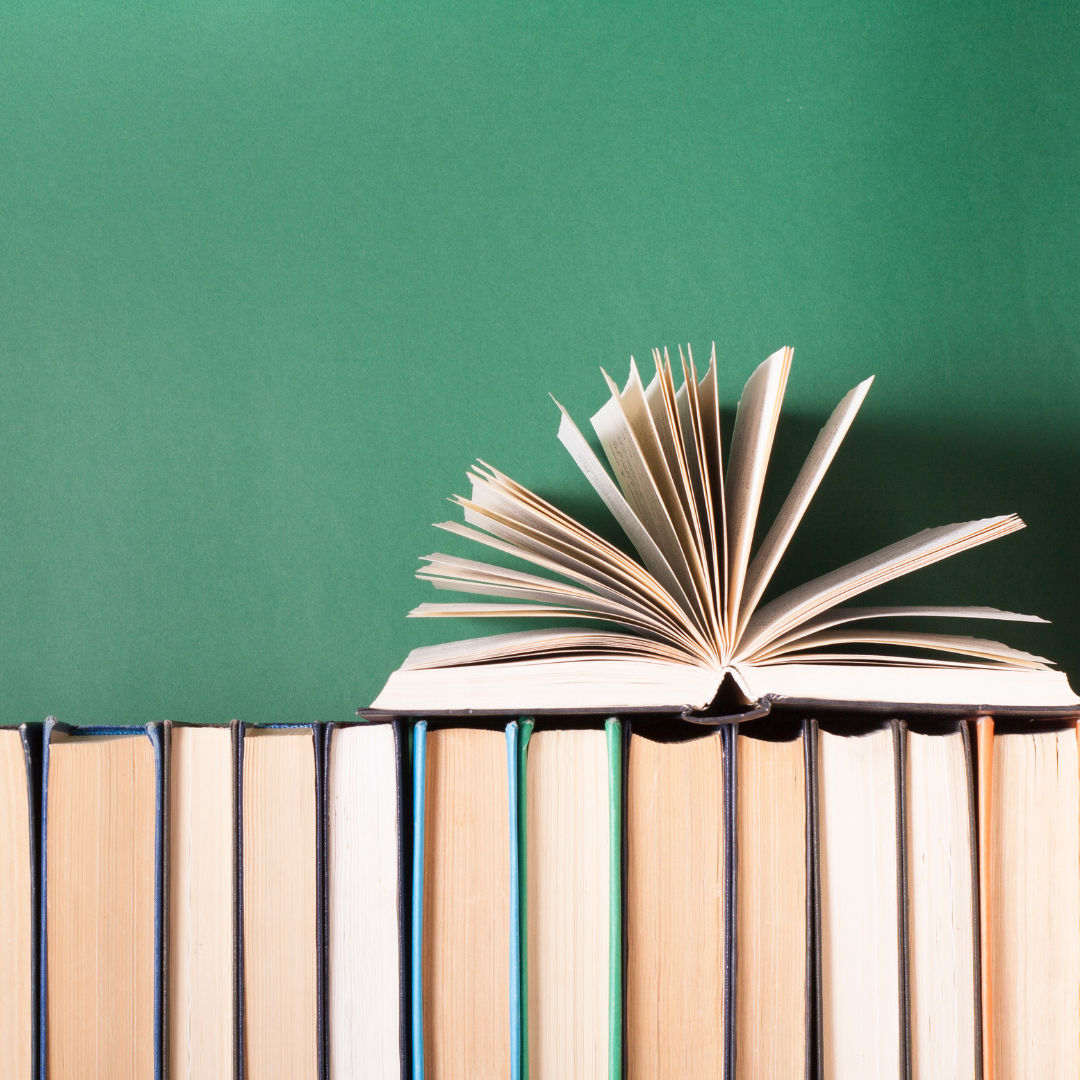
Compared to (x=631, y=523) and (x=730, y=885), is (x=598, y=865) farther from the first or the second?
(x=631, y=523)

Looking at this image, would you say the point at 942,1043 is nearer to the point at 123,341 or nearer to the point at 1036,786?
the point at 1036,786

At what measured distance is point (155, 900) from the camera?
0.52 meters

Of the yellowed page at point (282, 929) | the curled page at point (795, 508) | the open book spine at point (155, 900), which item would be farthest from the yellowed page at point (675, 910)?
the open book spine at point (155, 900)

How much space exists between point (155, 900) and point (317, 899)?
11 centimetres

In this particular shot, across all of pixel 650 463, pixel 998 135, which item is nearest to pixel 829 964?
pixel 650 463

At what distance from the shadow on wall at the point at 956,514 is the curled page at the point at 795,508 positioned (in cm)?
18

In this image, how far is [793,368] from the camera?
0.75m

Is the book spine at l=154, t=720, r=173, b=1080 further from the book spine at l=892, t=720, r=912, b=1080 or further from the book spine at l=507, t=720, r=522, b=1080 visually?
the book spine at l=892, t=720, r=912, b=1080

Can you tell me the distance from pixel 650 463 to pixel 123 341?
0.55 meters

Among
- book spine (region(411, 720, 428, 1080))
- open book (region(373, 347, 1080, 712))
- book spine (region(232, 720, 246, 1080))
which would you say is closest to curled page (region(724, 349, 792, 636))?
open book (region(373, 347, 1080, 712))

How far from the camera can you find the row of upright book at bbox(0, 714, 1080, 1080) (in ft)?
1.54

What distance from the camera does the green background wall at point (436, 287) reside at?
2.44 feet

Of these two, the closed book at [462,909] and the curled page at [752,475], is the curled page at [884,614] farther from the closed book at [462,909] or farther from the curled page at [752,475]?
the closed book at [462,909]

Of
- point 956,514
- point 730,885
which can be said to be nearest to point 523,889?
point 730,885
